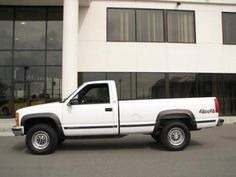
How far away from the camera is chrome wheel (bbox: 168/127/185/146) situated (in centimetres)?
942

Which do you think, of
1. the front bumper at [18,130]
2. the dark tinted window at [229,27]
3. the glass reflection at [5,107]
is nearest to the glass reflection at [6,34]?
the glass reflection at [5,107]

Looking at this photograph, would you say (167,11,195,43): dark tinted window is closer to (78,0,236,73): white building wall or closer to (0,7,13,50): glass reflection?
(78,0,236,73): white building wall

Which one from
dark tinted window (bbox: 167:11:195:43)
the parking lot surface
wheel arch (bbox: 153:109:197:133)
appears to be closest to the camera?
the parking lot surface

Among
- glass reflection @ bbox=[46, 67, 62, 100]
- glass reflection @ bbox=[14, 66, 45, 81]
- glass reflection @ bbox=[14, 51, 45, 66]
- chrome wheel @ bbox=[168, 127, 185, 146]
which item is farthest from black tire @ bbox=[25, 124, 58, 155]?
glass reflection @ bbox=[14, 51, 45, 66]

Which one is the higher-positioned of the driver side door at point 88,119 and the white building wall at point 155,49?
the white building wall at point 155,49

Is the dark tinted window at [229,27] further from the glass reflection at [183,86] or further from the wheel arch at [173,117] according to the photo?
the wheel arch at [173,117]

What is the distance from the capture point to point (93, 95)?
958cm

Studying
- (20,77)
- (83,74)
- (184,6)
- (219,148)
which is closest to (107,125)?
(219,148)

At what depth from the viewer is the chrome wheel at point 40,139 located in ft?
29.9

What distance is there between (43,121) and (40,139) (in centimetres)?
55

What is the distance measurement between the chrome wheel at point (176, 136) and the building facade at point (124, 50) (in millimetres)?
9652

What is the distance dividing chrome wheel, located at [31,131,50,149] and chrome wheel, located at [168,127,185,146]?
3.74 metres

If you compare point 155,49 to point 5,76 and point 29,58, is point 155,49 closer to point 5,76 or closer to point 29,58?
point 29,58

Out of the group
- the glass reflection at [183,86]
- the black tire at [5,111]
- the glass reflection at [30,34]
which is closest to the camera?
the black tire at [5,111]
